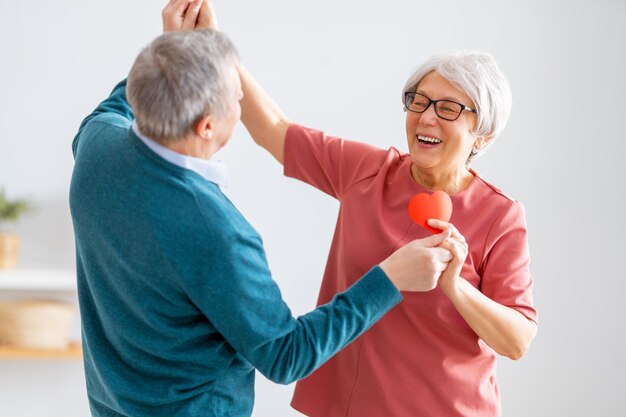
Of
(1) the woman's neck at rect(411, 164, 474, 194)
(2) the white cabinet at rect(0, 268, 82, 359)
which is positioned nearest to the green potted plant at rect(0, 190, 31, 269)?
(2) the white cabinet at rect(0, 268, 82, 359)

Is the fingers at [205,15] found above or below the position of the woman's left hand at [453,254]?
above

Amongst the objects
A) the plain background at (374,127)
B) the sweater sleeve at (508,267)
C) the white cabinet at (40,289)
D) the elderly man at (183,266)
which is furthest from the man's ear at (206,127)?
the plain background at (374,127)

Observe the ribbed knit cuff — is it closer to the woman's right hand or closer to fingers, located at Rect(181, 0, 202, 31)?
the woman's right hand

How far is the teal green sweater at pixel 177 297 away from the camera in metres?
1.27

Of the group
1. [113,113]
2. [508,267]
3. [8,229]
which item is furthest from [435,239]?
[8,229]

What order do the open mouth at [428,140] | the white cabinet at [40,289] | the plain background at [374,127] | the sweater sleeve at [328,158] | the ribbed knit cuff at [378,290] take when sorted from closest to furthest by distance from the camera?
the ribbed knit cuff at [378,290] < the open mouth at [428,140] < the sweater sleeve at [328,158] < the white cabinet at [40,289] < the plain background at [374,127]

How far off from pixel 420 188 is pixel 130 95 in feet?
2.51

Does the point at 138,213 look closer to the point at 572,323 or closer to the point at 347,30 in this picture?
the point at 347,30

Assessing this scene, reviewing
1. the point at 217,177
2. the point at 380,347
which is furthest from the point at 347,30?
the point at 217,177

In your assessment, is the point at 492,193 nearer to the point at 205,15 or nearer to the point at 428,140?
the point at 428,140

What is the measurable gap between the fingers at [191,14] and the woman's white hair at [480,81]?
529mm

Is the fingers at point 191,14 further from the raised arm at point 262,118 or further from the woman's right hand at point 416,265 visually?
the woman's right hand at point 416,265

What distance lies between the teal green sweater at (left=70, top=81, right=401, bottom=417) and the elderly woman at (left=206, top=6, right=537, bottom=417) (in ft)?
1.16

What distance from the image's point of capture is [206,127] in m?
1.29
